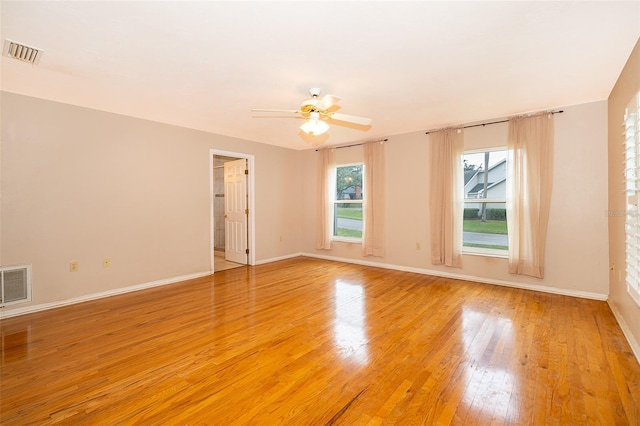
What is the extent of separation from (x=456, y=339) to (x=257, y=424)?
1947mm

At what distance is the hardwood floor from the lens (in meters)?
1.72

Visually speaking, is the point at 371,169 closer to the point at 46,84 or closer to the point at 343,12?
the point at 343,12

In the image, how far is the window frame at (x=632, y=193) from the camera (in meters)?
2.30

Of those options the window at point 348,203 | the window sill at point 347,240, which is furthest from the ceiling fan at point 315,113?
the window sill at point 347,240

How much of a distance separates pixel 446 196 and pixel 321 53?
3.31 metres

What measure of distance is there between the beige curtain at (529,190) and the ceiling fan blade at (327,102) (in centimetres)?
301

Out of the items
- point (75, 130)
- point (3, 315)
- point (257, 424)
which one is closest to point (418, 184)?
point (257, 424)

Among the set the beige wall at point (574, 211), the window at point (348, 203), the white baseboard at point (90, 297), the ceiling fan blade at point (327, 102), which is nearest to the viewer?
the ceiling fan blade at point (327, 102)

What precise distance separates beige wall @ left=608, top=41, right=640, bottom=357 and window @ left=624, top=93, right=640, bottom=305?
16 centimetres

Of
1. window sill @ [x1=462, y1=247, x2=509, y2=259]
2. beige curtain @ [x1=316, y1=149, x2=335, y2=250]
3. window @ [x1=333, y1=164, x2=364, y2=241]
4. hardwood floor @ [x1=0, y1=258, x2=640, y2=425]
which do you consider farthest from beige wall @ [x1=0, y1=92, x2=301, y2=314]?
window sill @ [x1=462, y1=247, x2=509, y2=259]

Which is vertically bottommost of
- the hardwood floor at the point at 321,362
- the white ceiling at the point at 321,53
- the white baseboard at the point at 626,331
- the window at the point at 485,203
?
the hardwood floor at the point at 321,362

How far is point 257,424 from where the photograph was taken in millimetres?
1609

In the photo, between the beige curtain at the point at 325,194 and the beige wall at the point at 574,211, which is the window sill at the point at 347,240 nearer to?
the beige curtain at the point at 325,194

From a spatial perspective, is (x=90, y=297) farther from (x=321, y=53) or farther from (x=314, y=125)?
(x=321, y=53)
